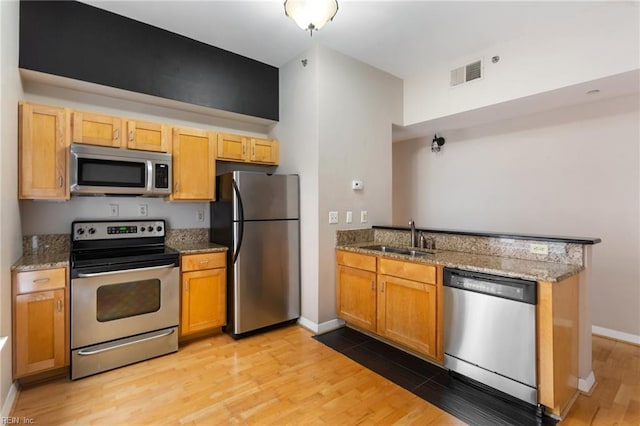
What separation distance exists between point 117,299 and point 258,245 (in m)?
1.25

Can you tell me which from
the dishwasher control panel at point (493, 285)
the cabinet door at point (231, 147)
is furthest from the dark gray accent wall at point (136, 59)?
the dishwasher control panel at point (493, 285)

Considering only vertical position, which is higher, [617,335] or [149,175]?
[149,175]

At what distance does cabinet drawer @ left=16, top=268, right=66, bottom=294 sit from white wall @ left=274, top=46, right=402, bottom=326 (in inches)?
81.7

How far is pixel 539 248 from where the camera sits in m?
2.24

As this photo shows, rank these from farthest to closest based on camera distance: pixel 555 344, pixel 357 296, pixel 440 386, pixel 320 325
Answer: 1. pixel 320 325
2. pixel 357 296
3. pixel 440 386
4. pixel 555 344

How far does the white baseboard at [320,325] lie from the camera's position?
315 centimetres

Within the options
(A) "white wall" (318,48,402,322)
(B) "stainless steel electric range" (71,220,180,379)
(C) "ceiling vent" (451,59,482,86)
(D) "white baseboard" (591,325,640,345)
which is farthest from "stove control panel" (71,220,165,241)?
(D) "white baseboard" (591,325,640,345)

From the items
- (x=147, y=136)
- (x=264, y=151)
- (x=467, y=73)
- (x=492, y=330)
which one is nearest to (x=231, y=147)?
(x=264, y=151)

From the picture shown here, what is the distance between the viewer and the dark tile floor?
1871 mm

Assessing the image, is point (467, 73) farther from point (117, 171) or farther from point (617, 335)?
point (117, 171)

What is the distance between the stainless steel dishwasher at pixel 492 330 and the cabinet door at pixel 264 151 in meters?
2.32

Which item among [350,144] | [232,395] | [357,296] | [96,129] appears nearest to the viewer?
[232,395]

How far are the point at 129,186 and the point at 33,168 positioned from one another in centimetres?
63

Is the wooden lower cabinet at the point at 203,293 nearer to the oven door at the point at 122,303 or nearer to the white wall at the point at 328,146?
the oven door at the point at 122,303
